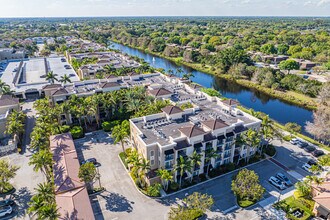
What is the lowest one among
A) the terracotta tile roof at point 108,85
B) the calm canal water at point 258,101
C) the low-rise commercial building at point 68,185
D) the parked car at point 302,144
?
the calm canal water at point 258,101

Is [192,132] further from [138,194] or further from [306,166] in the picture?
[306,166]

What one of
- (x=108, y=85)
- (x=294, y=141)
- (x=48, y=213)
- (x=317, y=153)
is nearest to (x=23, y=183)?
(x=48, y=213)

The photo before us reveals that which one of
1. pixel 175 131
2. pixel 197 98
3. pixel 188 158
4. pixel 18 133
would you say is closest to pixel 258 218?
pixel 188 158

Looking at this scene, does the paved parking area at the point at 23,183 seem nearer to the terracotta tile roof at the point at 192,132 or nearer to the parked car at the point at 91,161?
the parked car at the point at 91,161

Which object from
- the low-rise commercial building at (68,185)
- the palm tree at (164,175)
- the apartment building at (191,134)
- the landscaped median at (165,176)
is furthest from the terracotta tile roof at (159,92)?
the palm tree at (164,175)

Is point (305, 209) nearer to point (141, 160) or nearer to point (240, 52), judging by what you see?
point (141, 160)

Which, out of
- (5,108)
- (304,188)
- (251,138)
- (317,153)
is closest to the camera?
(304,188)

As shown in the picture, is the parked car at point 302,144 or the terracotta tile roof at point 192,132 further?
the parked car at point 302,144
